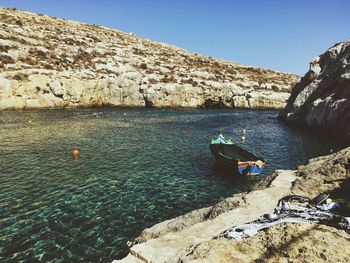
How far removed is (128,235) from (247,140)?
2920 centimetres

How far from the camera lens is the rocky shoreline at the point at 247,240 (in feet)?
28.1

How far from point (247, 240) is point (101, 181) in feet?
50.1

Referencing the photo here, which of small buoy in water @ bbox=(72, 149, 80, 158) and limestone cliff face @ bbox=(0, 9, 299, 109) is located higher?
limestone cliff face @ bbox=(0, 9, 299, 109)

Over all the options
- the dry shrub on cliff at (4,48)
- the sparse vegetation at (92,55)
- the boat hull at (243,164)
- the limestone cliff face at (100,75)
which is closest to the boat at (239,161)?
the boat hull at (243,164)

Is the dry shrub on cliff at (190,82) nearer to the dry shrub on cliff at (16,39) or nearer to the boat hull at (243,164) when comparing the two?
the dry shrub on cliff at (16,39)

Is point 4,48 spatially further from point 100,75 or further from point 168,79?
point 168,79

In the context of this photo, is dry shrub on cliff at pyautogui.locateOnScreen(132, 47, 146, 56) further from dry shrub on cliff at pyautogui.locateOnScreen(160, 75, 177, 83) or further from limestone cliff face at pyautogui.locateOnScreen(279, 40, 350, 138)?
limestone cliff face at pyautogui.locateOnScreen(279, 40, 350, 138)

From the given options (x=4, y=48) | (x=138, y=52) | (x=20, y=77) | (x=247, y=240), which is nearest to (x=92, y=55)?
(x=138, y=52)

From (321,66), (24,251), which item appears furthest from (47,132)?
(321,66)

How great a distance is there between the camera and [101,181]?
22.5m

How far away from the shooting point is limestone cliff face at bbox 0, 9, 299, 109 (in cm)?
6500

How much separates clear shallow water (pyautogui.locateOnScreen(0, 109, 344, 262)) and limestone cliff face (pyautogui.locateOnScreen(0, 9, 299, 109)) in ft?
73.7

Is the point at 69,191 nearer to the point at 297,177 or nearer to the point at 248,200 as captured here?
the point at 248,200

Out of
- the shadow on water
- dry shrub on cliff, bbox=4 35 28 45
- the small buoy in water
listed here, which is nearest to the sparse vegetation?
dry shrub on cliff, bbox=4 35 28 45
